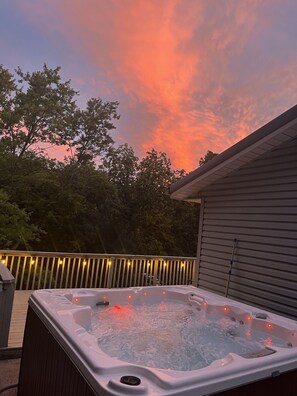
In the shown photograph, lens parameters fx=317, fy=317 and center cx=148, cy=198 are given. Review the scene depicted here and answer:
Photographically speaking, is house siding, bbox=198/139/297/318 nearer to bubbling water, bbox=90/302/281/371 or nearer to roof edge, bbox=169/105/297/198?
roof edge, bbox=169/105/297/198

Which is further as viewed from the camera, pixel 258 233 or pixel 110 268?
pixel 110 268

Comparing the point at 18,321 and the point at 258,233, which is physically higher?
the point at 258,233

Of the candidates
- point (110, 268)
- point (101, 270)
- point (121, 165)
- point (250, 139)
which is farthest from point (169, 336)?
point (121, 165)

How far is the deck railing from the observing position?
5.70 metres

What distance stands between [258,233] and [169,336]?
6.41 feet

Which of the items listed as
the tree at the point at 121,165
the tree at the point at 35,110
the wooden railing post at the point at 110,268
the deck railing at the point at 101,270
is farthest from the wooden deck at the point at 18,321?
the tree at the point at 121,165

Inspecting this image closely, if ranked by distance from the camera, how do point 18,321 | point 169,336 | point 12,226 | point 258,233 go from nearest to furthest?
point 169,336, point 18,321, point 258,233, point 12,226

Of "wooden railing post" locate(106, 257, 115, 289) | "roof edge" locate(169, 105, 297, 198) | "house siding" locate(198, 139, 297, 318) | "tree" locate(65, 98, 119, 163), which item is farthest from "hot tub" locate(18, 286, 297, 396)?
"tree" locate(65, 98, 119, 163)

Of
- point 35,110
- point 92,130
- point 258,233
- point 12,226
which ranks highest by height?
point 92,130

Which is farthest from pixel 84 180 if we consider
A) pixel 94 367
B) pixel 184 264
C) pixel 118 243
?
pixel 94 367

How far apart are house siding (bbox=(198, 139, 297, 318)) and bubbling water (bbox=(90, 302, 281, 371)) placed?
0.90 metres

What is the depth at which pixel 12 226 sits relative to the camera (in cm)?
916

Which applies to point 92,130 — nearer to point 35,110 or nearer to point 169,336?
point 35,110

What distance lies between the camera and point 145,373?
172 centimetres
